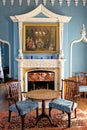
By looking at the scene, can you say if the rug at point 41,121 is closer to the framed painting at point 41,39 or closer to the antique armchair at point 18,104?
the antique armchair at point 18,104

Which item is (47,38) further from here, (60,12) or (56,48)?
(60,12)

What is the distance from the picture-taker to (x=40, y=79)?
325 inches

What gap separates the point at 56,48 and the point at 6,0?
2370mm

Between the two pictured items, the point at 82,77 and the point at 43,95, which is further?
the point at 82,77

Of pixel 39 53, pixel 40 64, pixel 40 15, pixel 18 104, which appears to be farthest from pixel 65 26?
pixel 18 104

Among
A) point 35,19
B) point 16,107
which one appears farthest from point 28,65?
point 16,107

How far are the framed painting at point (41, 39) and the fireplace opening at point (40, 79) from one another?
76 cm

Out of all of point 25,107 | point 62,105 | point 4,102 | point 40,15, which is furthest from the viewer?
point 40,15

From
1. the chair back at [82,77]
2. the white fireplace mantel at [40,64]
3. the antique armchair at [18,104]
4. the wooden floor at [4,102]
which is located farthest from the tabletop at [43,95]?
the chair back at [82,77]

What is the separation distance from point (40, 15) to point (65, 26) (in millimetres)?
933

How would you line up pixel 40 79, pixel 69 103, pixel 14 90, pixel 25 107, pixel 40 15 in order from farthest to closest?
pixel 40 79 < pixel 40 15 < pixel 14 90 < pixel 69 103 < pixel 25 107

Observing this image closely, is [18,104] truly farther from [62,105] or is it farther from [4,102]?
[4,102]

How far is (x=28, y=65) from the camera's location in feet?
26.5

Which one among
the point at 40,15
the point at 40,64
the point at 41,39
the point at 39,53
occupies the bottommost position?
the point at 40,64
